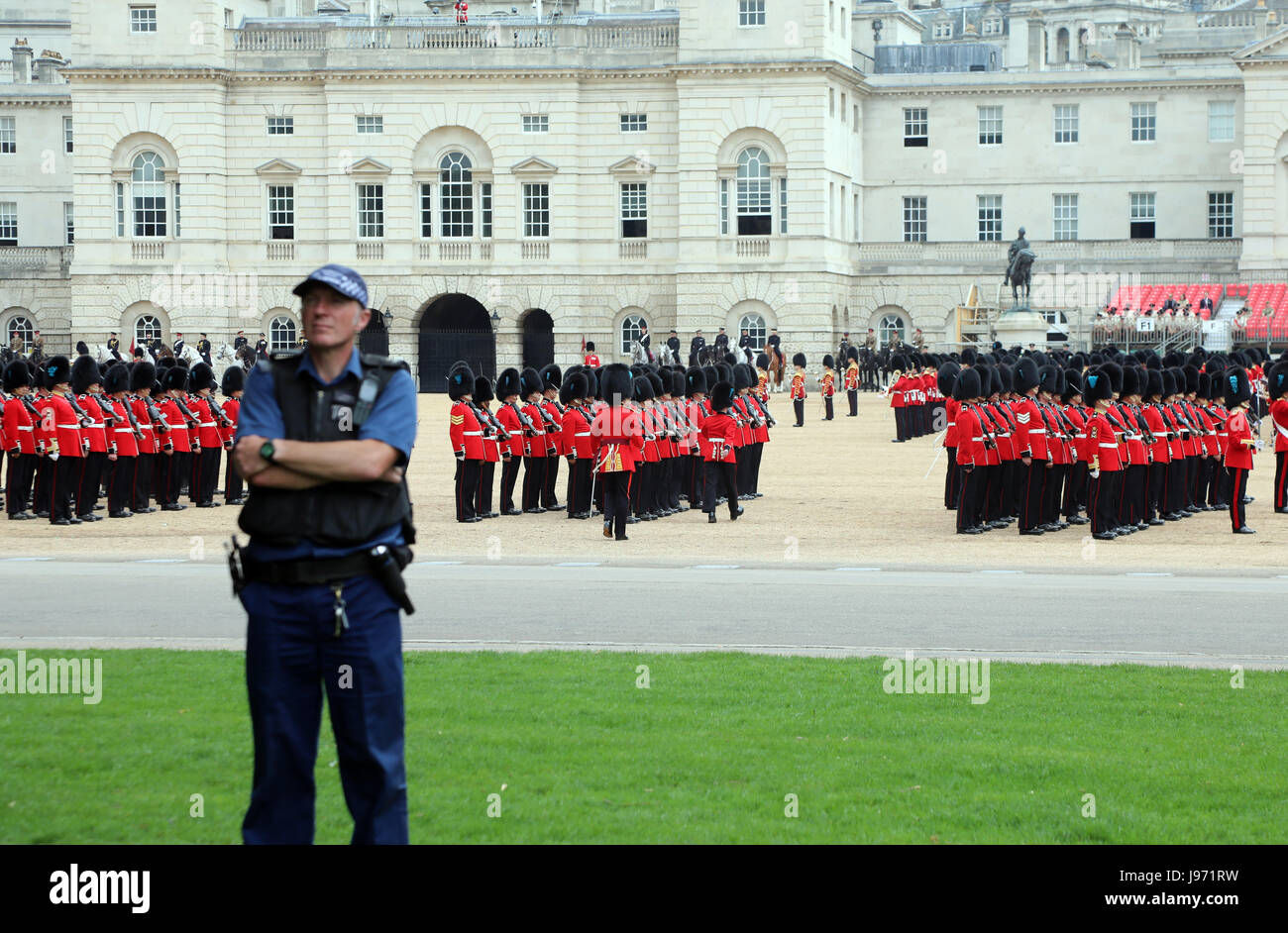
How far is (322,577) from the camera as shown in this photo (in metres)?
6.19

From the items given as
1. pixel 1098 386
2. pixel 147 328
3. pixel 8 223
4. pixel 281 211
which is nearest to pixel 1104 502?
pixel 1098 386

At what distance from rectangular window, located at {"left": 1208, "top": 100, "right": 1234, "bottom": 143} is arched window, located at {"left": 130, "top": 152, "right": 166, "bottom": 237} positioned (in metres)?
34.7

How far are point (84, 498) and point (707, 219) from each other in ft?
132

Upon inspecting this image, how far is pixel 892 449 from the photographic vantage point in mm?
33500

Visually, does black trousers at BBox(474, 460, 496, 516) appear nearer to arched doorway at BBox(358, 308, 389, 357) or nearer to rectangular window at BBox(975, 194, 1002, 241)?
arched doorway at BBox(358, 308, 389, 357)

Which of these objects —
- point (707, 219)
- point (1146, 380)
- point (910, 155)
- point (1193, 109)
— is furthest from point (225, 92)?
point (1146, 380)

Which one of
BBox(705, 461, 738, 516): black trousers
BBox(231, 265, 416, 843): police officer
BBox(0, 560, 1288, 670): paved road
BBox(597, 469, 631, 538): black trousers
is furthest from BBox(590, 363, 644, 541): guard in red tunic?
BBox(231, 265, 416, 843): police officer

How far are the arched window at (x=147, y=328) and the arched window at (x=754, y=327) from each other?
62.8 feet

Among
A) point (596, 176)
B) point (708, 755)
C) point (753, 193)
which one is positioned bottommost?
point (708, 755)

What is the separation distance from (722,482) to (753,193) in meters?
39.7

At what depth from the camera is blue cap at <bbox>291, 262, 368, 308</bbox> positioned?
6320 millimetres

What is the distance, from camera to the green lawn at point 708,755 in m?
7.59

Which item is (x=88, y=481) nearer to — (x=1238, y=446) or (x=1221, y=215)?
(x=1238, y=446)
